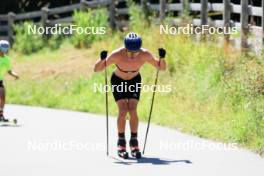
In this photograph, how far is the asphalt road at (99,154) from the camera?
10578mm

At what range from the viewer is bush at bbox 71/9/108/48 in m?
25.7

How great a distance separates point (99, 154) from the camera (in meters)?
12.0

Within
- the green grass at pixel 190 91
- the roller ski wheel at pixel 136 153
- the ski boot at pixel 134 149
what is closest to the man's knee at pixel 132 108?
the ski boot at pixel 134 149

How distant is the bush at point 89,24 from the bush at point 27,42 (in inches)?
94.6

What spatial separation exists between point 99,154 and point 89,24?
14.1 meters

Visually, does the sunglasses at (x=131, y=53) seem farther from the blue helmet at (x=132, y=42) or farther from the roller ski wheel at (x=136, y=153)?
the roller ski wheel at (x=136, y=153)

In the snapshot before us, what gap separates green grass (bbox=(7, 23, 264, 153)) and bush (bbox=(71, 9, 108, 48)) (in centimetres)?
127

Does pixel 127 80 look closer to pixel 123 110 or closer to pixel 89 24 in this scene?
pixel 123 110

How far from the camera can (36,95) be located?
2084cm

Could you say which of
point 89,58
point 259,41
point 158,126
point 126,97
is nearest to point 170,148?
point 126,97

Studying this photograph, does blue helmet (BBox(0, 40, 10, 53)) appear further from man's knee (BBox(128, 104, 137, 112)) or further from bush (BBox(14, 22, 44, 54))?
bush (BBox(14, 22, 44, 54))

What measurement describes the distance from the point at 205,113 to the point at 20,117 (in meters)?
4.15

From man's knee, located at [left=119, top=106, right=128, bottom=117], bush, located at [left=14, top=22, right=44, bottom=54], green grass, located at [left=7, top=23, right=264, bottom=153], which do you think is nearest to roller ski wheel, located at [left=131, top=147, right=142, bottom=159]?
man's knee, located at [left=119, top=106, right=128, bottom=117]

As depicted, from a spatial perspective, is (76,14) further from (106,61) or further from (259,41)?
(106,61)
